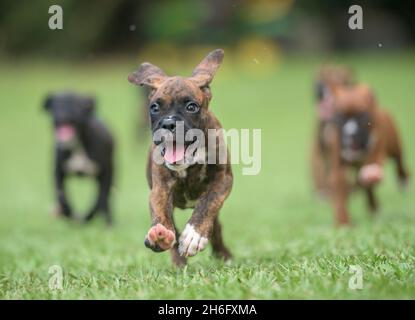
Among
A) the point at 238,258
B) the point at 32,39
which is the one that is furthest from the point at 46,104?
the point at 32,39

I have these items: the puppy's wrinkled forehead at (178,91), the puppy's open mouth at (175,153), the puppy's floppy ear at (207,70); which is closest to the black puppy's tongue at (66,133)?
the puppy's floppy ear at (207,70)

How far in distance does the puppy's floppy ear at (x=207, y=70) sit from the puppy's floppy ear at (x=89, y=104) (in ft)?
13.6

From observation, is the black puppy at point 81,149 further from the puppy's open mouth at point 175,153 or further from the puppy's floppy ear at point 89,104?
the puppy's open mouth at point 175,153

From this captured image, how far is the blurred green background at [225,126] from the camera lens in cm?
509

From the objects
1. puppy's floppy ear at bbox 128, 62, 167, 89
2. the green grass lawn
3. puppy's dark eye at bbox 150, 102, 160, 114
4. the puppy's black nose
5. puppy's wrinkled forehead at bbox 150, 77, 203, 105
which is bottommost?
the green grass lawn

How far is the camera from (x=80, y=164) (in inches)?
373

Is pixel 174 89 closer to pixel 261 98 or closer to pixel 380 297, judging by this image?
pixel 380 297

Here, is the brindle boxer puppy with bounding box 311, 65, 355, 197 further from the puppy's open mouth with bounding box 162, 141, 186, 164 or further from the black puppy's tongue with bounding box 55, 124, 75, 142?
the puppy's open mouth with bounding box 162, 141, 186, 164

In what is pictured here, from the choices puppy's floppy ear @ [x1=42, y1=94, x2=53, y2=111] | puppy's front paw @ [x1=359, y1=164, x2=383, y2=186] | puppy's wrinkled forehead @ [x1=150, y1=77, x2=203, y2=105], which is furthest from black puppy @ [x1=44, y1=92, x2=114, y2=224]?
puppy's wrinkled forehead @ [x1=150, y1=77, x2=203, y2=105]

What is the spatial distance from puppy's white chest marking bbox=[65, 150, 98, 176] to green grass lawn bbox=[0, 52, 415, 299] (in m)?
0.69

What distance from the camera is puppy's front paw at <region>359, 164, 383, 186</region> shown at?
812 cm

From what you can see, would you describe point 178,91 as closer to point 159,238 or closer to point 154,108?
point 154,108

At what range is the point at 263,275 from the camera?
16.0 ft

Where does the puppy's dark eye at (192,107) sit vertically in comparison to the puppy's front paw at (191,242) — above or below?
above
